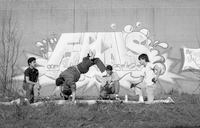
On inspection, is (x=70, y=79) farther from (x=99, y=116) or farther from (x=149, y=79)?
(x=99, y=116)

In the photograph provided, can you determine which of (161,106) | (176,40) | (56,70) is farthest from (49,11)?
(161,106)

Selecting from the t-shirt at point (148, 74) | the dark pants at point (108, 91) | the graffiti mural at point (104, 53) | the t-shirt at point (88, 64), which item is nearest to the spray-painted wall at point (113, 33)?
the graffiti mural at point (104, 53)

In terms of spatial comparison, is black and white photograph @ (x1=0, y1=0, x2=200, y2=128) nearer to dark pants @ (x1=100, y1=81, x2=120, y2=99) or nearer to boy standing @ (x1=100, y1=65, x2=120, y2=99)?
boy standing @ (x1=100, y1=65, x2=120, y2=99)

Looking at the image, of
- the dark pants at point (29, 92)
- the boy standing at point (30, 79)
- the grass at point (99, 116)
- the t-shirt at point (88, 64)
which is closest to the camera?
the grass at point (99, 116)

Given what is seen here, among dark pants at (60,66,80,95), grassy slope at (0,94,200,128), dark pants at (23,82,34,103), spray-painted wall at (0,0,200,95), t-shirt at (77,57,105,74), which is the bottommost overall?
grassy slope at (0,94,200,128)

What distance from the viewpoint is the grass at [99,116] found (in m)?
6.80

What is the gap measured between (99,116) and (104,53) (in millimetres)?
4555

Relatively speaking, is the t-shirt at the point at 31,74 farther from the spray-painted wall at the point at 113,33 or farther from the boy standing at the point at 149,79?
the boy standing at the point at 149,79

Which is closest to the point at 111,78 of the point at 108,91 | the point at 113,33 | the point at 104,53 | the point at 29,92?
the point at 108,91

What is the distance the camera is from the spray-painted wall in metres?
11.4

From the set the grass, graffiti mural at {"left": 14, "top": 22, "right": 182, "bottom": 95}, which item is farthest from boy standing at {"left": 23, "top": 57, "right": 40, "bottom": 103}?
graffiti mural at {"left": 14, "top": 22, "right": 182, "bottom": 95}

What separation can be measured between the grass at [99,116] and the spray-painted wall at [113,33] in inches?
140

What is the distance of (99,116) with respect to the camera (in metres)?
7.18

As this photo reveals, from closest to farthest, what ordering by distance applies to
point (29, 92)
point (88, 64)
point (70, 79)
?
1. point (29, 92)
2. point (70, 79)
3. point (88, 64)
